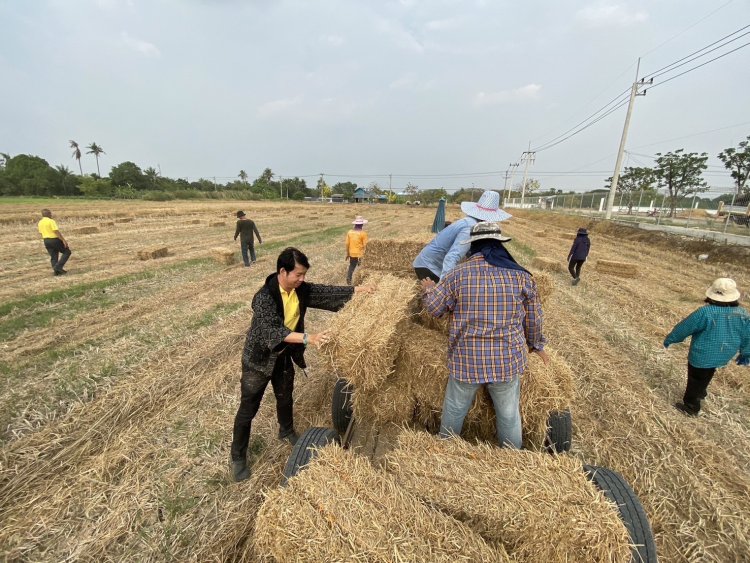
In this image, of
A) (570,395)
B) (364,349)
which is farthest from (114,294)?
(570,395)

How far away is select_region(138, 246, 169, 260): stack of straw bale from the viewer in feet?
39.0

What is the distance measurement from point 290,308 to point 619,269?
12.6 m

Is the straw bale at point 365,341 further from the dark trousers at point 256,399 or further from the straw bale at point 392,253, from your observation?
the straw bale at point 392,253

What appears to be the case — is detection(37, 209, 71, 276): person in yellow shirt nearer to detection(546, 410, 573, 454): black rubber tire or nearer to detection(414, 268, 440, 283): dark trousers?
detection(414, 268, 440, 283): dark trousers

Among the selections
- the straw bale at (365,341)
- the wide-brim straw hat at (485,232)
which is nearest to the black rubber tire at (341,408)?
the straw bale at (365,341)

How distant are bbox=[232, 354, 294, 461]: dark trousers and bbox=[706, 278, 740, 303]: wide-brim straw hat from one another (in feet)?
16.4

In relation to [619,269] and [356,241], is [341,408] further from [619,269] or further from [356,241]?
[619,269]

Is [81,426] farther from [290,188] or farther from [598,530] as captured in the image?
[290,188]

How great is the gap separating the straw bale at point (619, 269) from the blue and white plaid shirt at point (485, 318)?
11.6 meters

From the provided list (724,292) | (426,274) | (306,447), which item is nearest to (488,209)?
(426,274)

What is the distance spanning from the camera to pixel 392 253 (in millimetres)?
7684

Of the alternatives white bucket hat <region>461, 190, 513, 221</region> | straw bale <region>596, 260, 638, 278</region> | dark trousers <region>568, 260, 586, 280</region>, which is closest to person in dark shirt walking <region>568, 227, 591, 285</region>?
dark trousers <region>568, 260, 586, 280</region>

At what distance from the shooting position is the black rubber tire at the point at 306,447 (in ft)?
7.90

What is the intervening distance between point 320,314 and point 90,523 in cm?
487
